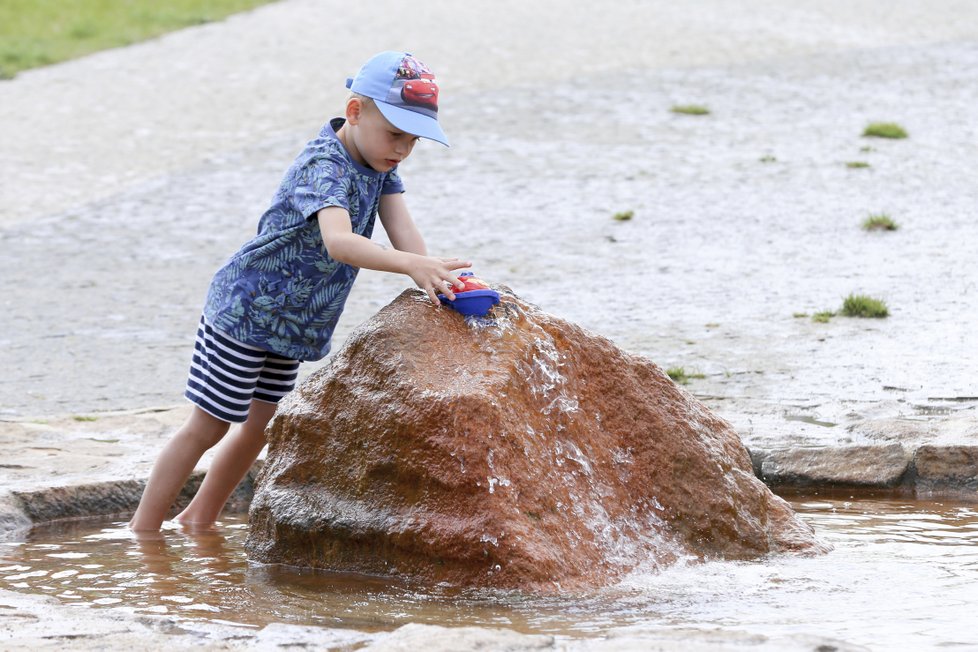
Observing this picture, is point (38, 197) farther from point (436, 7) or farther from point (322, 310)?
point (436, 7)

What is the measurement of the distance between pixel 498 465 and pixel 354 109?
1109 millimetres

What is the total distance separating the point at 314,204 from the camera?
373 cm

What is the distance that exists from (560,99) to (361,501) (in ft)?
33.9

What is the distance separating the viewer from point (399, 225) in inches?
158

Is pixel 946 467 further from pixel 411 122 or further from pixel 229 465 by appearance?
pixel 229 465

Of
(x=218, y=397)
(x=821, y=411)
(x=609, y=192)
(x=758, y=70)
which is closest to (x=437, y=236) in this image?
(x=609, y=192)

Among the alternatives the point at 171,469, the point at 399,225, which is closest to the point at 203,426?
the point at 171,469

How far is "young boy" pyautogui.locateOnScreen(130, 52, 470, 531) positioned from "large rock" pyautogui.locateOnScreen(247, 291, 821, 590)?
10.0 inches

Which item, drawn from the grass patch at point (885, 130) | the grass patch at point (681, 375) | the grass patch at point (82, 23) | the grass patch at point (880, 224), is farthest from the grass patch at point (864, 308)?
the grass patch at point (82, 23)

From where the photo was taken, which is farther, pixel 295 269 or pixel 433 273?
pixel 295 269

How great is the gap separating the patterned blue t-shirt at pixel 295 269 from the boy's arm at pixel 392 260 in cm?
23

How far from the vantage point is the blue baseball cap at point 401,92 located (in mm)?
3721

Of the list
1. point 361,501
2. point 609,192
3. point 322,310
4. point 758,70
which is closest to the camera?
point 361,501

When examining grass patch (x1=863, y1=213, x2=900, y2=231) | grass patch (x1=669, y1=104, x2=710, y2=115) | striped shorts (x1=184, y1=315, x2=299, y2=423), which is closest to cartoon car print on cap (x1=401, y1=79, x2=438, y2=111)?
striped shorts (x1=184, y1=315, x2=299, y2=423)
